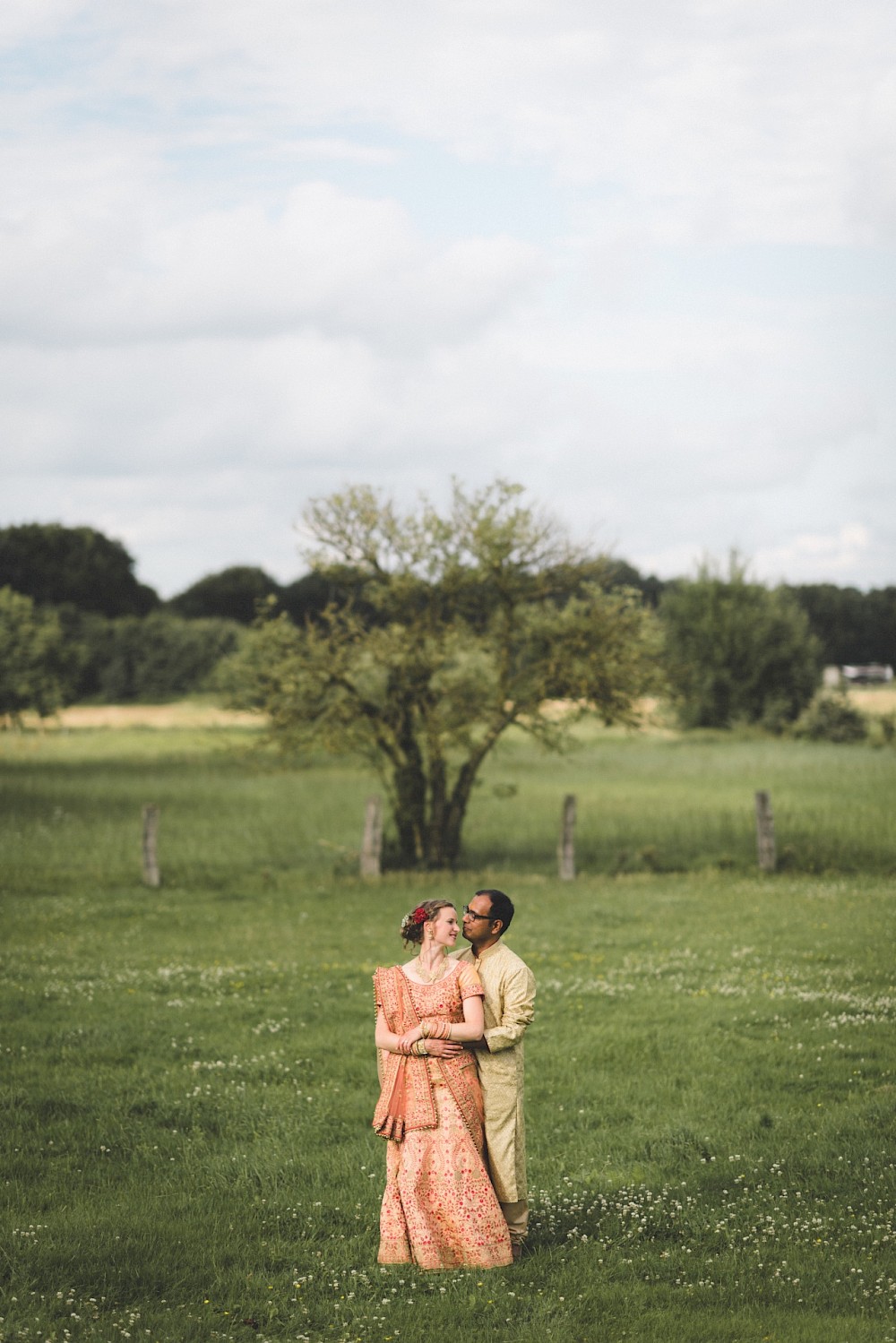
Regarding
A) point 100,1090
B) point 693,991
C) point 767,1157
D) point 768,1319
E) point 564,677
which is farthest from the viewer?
point 564,677

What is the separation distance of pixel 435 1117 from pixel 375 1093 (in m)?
4.56

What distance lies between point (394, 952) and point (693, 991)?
5282mm

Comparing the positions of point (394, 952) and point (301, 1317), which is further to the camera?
point (394, 952)

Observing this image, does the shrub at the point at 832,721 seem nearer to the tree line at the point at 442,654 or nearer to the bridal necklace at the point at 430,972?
the tree line at the point at 442,654

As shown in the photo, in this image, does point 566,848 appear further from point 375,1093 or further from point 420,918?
point 420,918

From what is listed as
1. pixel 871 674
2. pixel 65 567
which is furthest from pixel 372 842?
pixel 871 674

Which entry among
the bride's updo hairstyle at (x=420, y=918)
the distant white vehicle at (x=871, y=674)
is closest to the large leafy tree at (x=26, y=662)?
the bride's updo hairstyle at (x=420, y=918)

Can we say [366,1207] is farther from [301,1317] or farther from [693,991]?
[693,991]

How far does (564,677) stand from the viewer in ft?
94.0

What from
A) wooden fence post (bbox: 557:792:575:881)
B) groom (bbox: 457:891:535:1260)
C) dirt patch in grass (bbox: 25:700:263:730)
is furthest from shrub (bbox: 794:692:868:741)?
groom (bbox: 457:891:535:1260)

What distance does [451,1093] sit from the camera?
7871mm

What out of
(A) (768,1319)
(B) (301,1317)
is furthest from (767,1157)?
(B) (301,1317)

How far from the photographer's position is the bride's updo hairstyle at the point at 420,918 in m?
7.75

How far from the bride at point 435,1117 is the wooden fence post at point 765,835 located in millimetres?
20923
